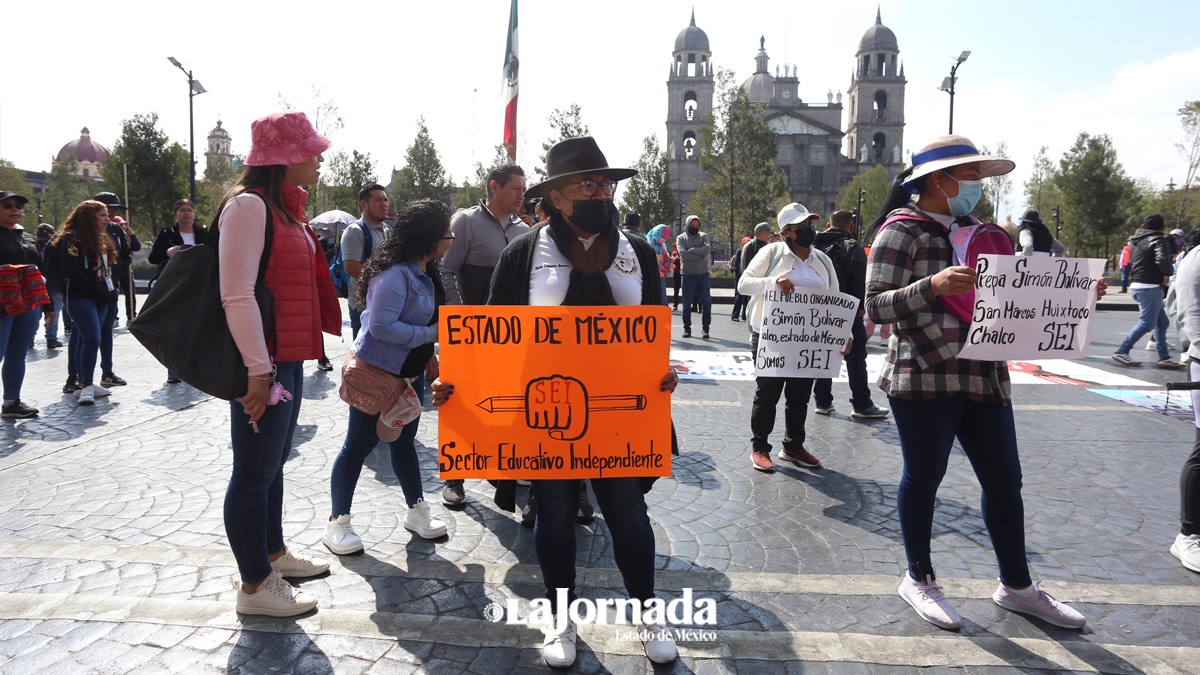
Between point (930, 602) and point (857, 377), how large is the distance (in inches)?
157

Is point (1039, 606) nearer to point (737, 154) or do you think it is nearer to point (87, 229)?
point (87, 229)

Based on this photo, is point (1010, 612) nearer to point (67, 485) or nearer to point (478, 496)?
point (478, 496)

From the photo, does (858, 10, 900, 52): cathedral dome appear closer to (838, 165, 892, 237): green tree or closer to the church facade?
the church facade

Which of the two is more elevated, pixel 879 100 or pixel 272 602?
pixel 879 100

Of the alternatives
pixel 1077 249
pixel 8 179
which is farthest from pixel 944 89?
pixel 8 179

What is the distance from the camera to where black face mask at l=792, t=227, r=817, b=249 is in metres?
5.26

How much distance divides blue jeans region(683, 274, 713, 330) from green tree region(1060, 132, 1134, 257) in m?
33.1

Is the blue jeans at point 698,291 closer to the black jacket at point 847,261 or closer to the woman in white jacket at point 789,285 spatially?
the black jacket at point 847,261

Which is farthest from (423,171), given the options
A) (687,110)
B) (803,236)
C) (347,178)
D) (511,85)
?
(687,110)

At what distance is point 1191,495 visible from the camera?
11.9 ft

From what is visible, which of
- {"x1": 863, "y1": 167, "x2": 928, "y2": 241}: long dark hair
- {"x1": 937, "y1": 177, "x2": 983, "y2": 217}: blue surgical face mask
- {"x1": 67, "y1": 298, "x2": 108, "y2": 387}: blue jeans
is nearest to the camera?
{"x1": 937, "y1": 177, "x2": 983, "y2": 217}: blue surgical face mask

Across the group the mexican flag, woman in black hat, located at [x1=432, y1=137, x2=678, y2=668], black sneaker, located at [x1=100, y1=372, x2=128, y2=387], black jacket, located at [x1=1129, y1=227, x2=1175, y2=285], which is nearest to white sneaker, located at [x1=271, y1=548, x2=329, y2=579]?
woman in black hat, located at [x1=432, y1=137, x2=678, y2=668]

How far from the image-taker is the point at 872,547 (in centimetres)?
384

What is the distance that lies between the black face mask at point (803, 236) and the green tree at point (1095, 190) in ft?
128
